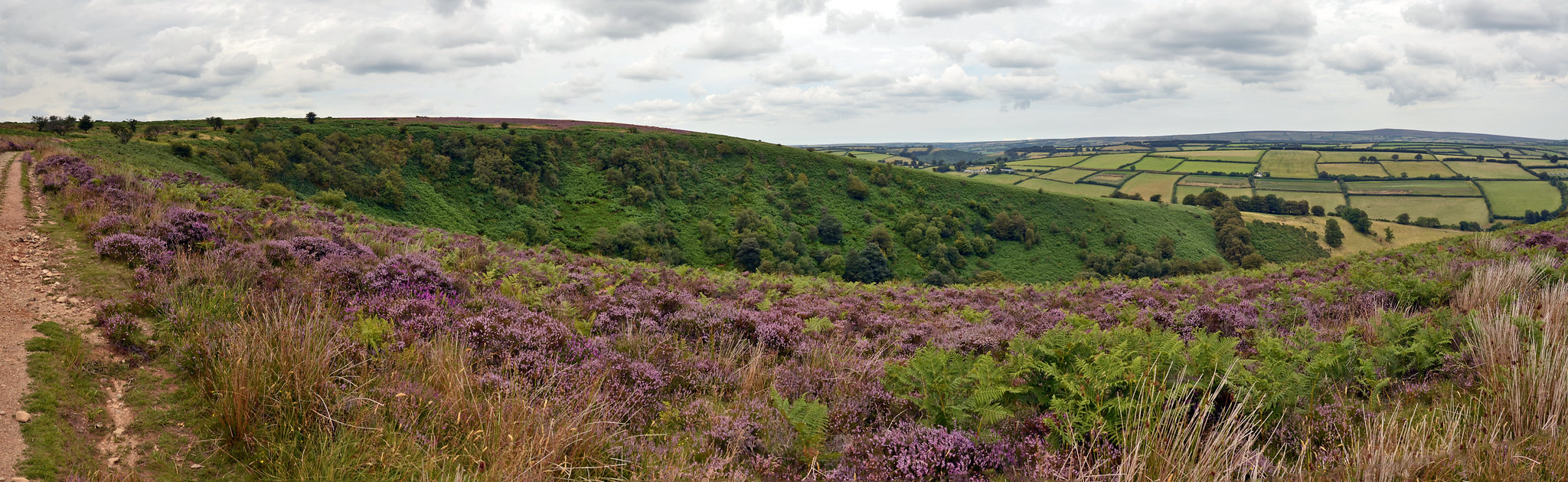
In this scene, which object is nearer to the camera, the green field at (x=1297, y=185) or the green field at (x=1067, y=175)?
the green field at (x=1297, y=185)

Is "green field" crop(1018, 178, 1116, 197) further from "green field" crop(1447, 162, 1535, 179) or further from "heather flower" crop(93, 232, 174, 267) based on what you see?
"heather flower" crop(93, 232, 174, 267)

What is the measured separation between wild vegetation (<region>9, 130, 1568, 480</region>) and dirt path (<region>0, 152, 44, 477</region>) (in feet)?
1.60

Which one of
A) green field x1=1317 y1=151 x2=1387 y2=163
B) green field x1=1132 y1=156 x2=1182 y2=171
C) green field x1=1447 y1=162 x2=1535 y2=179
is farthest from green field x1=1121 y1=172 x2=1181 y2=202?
green field x1=1447 y1=162 x2=1535 y2=179

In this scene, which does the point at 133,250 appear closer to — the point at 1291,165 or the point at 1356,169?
the point at 1356,169

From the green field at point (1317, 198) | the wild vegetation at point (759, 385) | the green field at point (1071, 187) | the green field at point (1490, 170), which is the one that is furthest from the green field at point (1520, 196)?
the wild vegetation at point (759, 385)

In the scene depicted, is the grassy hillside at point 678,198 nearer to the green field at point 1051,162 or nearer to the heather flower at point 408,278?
the heather flower at point 408,278

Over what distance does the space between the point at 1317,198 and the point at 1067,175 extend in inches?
1711

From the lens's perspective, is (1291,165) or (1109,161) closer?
(1291,165)

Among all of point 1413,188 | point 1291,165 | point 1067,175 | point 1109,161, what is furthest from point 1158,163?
point 1413,188

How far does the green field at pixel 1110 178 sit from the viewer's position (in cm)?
12900

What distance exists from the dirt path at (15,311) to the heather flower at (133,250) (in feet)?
1.75

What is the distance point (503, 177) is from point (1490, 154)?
210 m

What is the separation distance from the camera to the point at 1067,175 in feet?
455

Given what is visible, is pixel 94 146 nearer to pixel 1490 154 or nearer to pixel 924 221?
pixel 924 221
